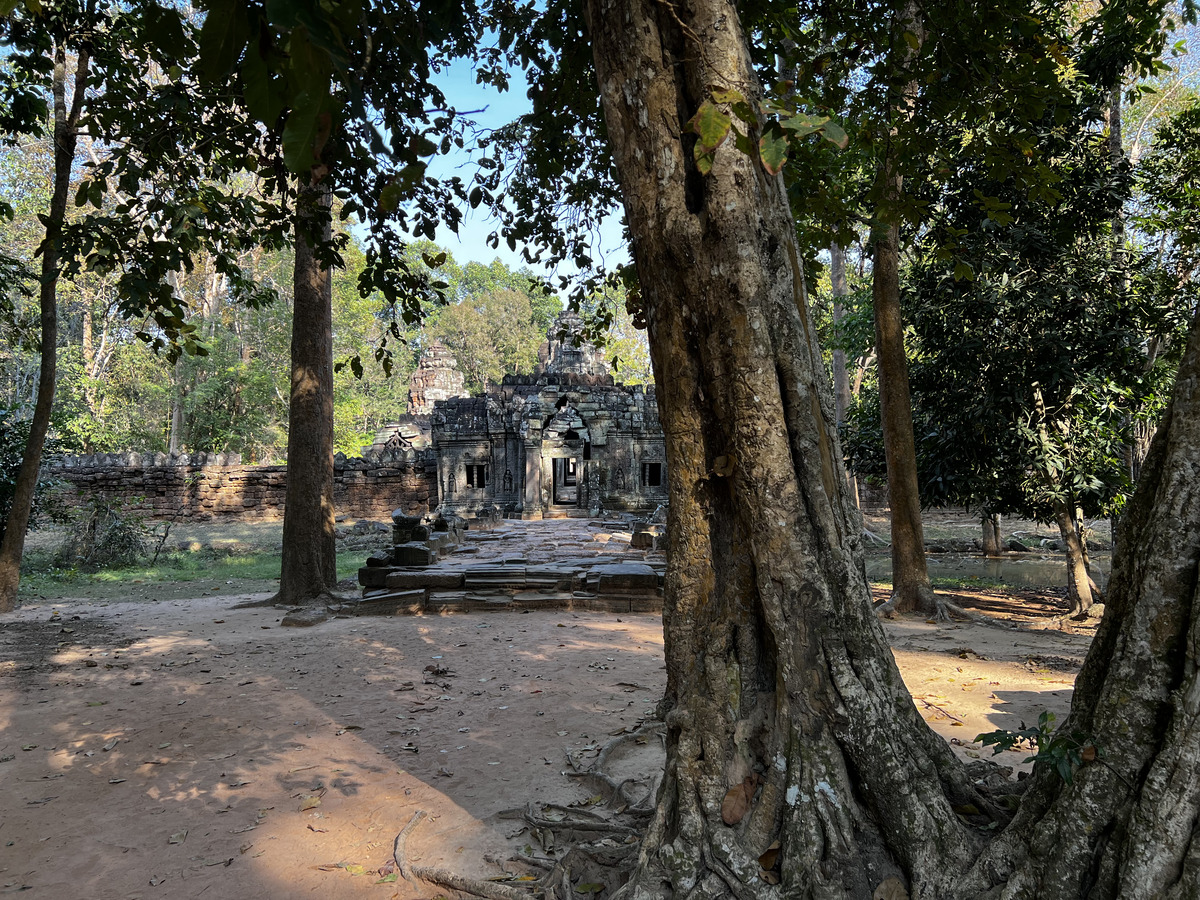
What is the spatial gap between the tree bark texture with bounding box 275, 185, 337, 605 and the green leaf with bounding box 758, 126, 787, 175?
7.49 m

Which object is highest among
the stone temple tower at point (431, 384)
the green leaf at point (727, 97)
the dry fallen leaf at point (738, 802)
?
the stone temple tower at point (431, 384)

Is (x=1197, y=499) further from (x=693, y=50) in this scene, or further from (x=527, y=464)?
(x=527, y=464)

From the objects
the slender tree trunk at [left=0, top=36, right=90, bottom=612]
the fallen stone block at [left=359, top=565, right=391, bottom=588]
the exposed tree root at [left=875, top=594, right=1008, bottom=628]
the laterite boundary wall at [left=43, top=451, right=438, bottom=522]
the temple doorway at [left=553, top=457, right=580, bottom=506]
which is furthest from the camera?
the temple doorway at [left=553, top=457, right=580, bottom=506]

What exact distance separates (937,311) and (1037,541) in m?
11.8

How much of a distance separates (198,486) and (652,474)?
46.0 ft

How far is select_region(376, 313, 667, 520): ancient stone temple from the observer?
72.4 ft

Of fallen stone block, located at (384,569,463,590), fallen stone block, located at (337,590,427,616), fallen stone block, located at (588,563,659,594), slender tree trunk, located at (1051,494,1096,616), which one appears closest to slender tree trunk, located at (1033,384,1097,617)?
slender tree trunk, located at (1051,494,1096,616)

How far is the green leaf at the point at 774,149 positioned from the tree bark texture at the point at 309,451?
749cm

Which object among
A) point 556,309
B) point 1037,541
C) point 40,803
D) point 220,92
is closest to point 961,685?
point 40,803

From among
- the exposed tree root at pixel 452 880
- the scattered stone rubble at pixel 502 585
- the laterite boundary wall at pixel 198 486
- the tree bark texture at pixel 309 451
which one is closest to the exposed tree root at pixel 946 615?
the scattered stone rubble at pixel 502 585

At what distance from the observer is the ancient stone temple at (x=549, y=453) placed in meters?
22.1

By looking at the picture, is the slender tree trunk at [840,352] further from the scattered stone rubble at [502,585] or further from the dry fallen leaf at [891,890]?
the dry fallen leaf at [891,890]

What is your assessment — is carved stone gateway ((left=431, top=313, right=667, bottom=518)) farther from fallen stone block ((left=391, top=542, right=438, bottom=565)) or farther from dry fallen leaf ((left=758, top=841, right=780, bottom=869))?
dry fallen leaf ((left=758, top=841, right=780, bottom=869))

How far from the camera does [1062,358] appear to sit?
7.46 meters
